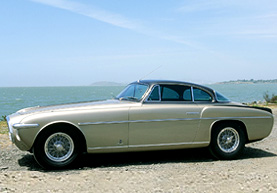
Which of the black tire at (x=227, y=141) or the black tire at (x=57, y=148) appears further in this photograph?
the black tire at (x=227, y=141)

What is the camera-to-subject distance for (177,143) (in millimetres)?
6887

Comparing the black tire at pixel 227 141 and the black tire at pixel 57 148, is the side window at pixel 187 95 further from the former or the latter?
the black tire at pixel 57 148

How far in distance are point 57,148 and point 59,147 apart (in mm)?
38

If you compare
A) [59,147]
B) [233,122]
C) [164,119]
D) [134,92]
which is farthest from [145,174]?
[233,122]

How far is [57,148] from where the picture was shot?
6.22m

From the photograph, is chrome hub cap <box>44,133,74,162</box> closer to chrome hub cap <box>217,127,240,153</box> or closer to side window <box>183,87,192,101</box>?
side window <box>183,87,192,101</box>

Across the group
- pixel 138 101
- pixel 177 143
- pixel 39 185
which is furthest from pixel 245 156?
pixel 39 185

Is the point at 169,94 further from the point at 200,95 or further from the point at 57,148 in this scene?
the point at 57,148

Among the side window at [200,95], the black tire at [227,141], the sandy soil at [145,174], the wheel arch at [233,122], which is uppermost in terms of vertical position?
the side window at [200,95]

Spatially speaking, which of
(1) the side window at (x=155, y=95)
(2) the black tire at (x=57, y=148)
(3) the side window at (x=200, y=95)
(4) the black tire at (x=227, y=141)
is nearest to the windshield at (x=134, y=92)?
(1) the side window at (x=155, y=95)

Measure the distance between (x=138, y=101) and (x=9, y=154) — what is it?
2942mm

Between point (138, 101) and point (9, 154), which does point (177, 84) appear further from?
point (9, 154)

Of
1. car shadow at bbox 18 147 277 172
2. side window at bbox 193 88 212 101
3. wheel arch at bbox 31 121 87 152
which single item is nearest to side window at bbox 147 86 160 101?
side window at bbox 193 88 212 101

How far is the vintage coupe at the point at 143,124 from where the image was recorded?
20.2ft
